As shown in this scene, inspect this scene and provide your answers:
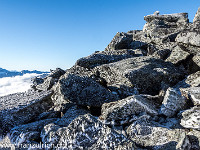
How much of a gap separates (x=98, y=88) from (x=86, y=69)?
4198mm

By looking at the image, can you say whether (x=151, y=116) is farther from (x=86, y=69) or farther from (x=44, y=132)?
(x=86, y=69)

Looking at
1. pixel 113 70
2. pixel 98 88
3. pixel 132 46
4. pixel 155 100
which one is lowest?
pixel 155 100

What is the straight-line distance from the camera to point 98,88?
795cm

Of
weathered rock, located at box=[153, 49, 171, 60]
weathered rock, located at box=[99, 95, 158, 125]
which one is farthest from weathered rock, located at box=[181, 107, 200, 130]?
weathered rock, located at box=[153, 49, 171, 60]

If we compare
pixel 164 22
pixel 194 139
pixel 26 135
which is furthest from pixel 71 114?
pixel 164 22

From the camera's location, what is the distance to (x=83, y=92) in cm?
774

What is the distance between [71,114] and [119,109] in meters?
2.95

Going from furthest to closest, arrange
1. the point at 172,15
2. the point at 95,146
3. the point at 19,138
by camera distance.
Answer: the point at 172,15 → the point at 19,138 → the point at 95,146

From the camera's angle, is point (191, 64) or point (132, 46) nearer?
point (191, 64)

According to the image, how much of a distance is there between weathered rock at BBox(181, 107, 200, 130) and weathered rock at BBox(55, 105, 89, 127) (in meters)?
4.82

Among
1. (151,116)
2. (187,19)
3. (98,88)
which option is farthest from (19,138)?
(187,19)

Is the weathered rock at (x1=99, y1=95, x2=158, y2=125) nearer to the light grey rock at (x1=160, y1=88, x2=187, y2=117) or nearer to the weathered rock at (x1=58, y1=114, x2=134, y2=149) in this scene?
the light grey rock at (x1=160, y1=88, x2=187, y2=117)

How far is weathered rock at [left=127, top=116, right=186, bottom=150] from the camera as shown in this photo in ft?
15.9

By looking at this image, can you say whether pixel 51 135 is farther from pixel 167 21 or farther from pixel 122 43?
pixel 167 21
